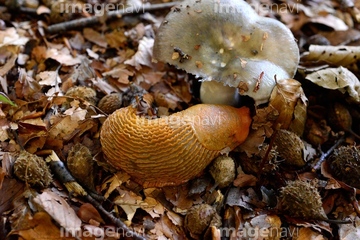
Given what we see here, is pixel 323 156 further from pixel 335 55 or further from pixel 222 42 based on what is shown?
pixel 222 42

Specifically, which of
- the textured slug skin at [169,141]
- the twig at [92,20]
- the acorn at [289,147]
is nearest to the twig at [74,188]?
the textured slug skin at [169,141]

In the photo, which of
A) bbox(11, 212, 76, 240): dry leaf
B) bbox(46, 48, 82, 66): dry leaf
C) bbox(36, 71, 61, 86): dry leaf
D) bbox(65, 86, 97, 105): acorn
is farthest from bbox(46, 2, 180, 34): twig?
bbox(11, 212, 76, 240): dry leaf

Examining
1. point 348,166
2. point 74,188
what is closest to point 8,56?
point 74,188

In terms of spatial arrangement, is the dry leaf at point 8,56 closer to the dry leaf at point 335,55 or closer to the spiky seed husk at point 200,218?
the spiky seed husk at point 200,218

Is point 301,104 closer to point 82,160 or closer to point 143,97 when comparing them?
point 143,97

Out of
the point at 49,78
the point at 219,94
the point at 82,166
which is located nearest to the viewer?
the point at 82,166

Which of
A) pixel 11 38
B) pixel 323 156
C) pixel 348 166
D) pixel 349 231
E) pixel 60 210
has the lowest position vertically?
pixel 349 231

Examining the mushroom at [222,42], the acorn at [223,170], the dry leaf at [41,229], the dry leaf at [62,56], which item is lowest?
the acorn at [223,170]
